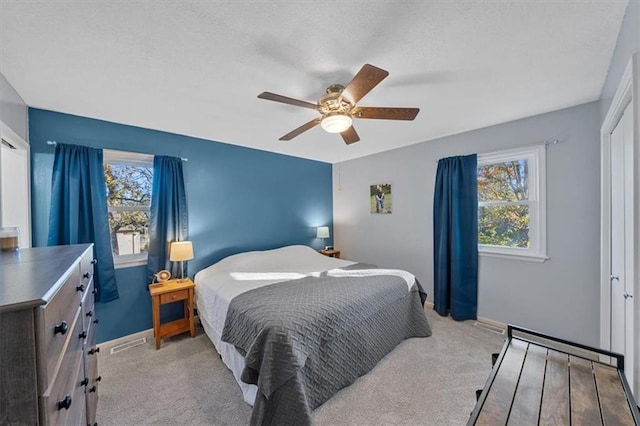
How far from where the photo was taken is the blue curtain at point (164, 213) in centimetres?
298

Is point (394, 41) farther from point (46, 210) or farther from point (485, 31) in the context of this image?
point (46, 210)

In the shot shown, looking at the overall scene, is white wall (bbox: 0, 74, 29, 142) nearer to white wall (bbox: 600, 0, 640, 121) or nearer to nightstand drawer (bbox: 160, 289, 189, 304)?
nightstand drawer (bbox: 160, 289, 189, 304)

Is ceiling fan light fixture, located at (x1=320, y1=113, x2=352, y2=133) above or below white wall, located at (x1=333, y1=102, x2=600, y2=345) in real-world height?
above

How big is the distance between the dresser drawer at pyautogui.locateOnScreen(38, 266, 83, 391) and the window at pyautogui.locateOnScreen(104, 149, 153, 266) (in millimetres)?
2219

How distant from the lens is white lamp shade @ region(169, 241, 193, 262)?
9.43ft

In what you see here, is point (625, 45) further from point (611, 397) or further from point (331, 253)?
point (331, 253)

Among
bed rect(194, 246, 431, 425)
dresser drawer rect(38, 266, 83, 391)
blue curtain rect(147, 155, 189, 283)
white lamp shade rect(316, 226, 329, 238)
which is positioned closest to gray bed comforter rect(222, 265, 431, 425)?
bed rect(194, 246, 431, 425)

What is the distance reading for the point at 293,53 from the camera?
164 centimetres

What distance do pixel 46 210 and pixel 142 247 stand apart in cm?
91

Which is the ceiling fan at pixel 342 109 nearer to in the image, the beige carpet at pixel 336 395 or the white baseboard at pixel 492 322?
the beige carpet at pixel 336 395

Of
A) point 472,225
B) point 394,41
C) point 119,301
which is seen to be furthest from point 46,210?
point 472,225

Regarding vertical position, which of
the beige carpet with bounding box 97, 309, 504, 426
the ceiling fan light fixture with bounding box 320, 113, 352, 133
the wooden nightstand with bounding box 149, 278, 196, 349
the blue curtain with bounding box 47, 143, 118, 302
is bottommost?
the beige carpet with bounding box 97, 309, 504, 426

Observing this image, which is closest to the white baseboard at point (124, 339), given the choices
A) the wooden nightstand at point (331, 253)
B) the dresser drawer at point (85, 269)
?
the dresser drawer at point (85, 269)

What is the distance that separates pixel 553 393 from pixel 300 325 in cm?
133
